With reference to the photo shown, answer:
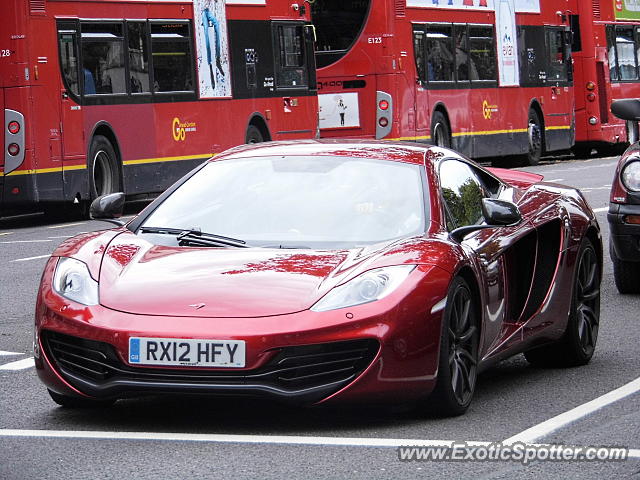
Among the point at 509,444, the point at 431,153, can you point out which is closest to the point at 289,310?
the point at 509,444

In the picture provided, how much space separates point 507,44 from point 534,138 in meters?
2.59

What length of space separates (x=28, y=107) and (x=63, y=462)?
14011 mm

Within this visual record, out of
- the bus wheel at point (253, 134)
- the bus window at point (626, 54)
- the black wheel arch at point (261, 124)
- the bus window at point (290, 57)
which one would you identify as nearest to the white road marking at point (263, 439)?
the bus wheel at point (253, 134)

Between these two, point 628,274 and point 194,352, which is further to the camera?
point 628,274

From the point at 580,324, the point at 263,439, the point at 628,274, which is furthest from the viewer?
the point at 628,274

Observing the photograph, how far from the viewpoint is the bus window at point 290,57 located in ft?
84.4

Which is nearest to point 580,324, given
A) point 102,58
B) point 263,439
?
point 263,439

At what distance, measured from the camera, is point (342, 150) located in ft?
26.0

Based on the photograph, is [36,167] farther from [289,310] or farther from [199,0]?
[289,310]

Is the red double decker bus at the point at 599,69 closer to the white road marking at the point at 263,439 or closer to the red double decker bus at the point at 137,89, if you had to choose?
the red double decker bus at the point at 137,89

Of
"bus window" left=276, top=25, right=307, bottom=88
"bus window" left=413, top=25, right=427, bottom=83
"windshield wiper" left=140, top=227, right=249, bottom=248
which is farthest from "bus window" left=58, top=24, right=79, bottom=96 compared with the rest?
"windshield wiper" left=140, top=227, right=249, bottom=248

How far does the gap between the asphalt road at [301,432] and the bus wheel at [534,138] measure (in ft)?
85.7

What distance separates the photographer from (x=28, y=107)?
1948 cm

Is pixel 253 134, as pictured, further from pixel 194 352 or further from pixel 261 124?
pixel 194 352
